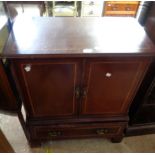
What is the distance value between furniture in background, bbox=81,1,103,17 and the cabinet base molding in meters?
2.36

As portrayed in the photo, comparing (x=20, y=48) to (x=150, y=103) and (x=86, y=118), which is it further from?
(x=150, y=103)

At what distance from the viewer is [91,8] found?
10.1 ft

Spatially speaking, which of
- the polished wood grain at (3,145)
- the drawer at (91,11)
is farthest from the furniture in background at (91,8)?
the polished wood grain at (3,145)

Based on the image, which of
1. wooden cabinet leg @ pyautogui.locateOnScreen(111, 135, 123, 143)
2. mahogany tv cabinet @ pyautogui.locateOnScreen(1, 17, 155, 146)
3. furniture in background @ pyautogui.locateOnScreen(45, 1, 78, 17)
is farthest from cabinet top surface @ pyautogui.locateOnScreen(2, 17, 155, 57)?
furniture in background @ pyautogui.locateOnScreen(45, 1, 78, 17)

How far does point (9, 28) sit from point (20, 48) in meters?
0.27

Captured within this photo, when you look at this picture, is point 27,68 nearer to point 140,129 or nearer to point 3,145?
point 3,145

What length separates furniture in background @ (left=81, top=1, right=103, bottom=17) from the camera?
3.00 m

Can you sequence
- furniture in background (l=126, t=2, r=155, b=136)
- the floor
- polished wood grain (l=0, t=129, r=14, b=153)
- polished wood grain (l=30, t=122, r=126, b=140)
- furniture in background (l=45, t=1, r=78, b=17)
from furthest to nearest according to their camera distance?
furniture in background (l=45, t=1, r=78, b=17) → the floor → polished wood grain (l=30, t=122, r=126, b=140) → furniture in background (l=126, t=2, r=155, b=136) → polished wood grain (l=0, t=129, r=14, b=153)

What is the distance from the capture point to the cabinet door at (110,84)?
903mm

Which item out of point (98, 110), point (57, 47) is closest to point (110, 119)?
point (98, 110)

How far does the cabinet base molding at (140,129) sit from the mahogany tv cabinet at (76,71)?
0.21 metres

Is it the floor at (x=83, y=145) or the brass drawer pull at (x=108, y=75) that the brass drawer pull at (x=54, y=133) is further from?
the brass drawer pull at (x=108, y=75)

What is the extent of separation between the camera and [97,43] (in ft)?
2.97

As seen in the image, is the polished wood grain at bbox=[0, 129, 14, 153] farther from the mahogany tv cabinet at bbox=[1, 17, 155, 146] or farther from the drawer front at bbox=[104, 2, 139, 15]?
the drawer front at bbox=[104, 2, 139, 15]
